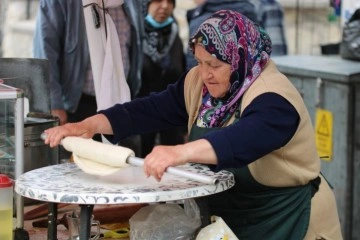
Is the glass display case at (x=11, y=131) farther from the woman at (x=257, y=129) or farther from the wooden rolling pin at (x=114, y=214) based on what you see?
the wooden rolling pin at (x=114, y=214)

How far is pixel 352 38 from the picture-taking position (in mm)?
5488

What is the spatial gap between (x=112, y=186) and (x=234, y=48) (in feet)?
2.15

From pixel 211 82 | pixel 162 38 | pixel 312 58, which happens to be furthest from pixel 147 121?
pixel 162 38

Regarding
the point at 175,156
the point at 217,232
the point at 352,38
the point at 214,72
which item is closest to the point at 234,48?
the point at 214,72

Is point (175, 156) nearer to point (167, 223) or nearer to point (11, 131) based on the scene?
point (167, 223)

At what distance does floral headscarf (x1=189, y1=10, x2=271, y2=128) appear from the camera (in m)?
3.01

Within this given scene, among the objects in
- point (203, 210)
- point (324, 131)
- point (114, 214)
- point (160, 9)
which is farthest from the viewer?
point (160, 9)

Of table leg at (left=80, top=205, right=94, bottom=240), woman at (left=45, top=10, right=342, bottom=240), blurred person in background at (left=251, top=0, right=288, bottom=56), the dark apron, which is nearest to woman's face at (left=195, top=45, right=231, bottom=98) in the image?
woman at (left=45, top=10, right=342, bottom=240)

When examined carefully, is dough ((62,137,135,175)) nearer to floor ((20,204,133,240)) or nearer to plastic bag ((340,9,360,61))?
floor ((20,204,133,240))

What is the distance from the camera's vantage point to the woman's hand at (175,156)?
8.66ft

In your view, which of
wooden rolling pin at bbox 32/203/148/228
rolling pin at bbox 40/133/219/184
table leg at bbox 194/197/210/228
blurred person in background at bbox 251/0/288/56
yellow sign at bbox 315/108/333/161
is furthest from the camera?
blurred person in background at bbox 251/0/288/56

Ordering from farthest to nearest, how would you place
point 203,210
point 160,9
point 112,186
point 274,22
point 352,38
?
1. point 160,9
2. point 274,22
3. point 352,38
4. point 203,210
5. point 112,186

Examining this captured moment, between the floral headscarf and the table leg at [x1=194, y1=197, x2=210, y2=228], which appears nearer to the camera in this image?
the table leg at [x1=194, y1=197, x2=210, y2=228]

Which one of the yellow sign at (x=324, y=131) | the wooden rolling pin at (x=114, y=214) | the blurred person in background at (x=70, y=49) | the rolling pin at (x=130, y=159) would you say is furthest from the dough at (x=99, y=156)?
the yellow sign at (x=324, y=131)
